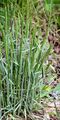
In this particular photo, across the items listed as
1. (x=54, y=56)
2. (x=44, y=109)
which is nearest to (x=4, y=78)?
(x=44, y=109)

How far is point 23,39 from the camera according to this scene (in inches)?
102

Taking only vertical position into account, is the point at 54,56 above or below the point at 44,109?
above

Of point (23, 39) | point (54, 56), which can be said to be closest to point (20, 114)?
point (23, 39)

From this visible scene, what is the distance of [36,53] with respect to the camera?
2.61 m

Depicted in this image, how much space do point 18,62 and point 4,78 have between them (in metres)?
0.15

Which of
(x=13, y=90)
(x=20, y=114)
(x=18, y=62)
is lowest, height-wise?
(x=20, y=114)

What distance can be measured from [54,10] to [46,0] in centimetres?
22

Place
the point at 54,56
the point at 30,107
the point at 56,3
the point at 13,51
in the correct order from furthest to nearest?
the point at 56,3, the point at 54,56, the point at 30,107, the point at 13,51

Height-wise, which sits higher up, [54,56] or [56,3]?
[56,3]

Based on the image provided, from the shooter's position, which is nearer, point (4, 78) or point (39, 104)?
point (4, 78)

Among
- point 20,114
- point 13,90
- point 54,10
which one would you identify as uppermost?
point 54,10

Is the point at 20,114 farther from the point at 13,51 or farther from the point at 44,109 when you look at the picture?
the point at 13,51

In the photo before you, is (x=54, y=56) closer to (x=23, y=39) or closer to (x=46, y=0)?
(x=46, y=0)

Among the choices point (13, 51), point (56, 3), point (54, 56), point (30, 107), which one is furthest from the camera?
point (56, 3)
